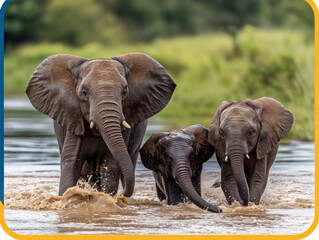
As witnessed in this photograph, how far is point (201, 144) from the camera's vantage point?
10.2m

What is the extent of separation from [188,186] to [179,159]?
348 mm

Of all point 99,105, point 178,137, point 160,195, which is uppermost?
point 99,105

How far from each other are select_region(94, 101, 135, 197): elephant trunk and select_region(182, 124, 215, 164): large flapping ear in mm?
1121

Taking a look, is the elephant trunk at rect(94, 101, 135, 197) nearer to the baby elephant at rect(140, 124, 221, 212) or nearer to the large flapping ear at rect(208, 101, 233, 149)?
the baby elephant at rect(140, 124, 221, 212)

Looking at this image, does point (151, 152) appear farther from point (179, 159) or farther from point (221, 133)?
point (221, 133)

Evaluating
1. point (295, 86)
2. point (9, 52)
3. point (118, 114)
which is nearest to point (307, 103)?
point (295, 86)

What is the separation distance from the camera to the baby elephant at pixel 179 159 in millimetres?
9696

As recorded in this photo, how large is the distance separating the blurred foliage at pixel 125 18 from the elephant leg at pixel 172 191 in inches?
1385

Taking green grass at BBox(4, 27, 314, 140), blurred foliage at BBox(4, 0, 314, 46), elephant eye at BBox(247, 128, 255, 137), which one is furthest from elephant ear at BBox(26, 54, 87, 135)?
blurred foliage at BBox(4, 0, 314, 46)

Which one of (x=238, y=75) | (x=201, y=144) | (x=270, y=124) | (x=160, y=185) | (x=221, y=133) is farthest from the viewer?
(x=238, y=75)

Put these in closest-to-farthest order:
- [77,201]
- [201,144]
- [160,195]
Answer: [77,201]
[201,144]
[160,195]

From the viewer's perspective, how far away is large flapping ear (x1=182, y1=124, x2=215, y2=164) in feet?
33.2

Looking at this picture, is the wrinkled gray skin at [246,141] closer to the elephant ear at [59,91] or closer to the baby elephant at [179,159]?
the baby elephant at [179,159]

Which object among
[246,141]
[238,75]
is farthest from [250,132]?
[238,75]
